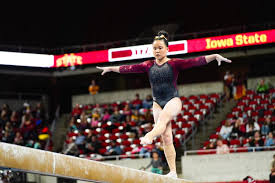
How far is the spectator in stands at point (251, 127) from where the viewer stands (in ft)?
43.9

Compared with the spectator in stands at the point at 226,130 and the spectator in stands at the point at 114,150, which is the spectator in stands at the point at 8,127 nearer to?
the spectator in stands at the point at 114,150

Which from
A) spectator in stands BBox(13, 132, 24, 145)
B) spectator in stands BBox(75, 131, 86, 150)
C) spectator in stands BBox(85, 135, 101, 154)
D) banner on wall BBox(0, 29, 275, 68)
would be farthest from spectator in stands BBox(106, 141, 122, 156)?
banner on wall BBox(0, 29, 275, 68)

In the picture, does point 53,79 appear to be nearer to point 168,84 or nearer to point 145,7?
point 145,7

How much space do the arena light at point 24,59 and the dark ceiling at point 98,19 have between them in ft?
5.66

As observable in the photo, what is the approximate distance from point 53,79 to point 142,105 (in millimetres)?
4906

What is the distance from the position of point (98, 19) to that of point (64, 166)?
1710 cm

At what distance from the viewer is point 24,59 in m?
18.8

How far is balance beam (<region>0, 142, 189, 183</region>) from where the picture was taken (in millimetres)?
4125

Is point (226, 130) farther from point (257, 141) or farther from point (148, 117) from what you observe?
point (148, 117)

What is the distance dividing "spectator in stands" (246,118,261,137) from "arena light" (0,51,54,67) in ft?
28.6

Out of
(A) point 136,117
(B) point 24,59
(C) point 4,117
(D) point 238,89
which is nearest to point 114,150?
(A) point 136,117

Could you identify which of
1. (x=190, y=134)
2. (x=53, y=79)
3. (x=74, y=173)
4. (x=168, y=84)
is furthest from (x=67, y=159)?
(x=53, y=79)

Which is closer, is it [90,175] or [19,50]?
[90,175]

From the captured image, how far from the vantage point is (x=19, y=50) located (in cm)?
1903
